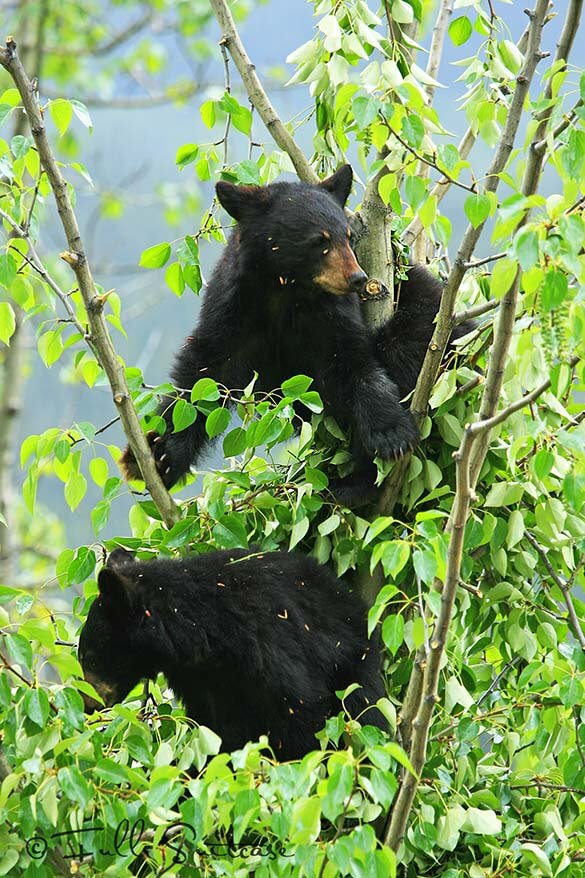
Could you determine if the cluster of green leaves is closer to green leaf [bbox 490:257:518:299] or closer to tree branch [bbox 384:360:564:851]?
tree branch [bbox 384:360:564:851]

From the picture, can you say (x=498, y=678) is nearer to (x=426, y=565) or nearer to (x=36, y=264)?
(x=426, y=565)

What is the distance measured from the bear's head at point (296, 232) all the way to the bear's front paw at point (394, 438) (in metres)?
0.47

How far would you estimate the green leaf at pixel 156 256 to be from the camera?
3.14m

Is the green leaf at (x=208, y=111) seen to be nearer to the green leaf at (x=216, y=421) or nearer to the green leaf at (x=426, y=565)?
the green leaf at (x=216, y=421)

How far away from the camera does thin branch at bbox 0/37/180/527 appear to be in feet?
8.39

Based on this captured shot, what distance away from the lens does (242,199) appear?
3.68m

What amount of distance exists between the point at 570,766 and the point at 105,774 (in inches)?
41.8

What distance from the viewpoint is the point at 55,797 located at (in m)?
2.09

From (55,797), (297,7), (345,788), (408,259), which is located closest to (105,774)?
(55,797)

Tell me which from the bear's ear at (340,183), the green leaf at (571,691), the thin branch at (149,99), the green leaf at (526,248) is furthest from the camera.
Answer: the thin branch at (149,99)

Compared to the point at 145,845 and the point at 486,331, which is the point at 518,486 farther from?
the point at 145,845

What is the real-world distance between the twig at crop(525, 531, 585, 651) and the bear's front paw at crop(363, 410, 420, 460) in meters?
0.38

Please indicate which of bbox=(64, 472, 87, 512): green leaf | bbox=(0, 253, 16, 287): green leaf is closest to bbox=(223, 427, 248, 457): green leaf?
bbox=(64, 472, 87, 512): green leaf

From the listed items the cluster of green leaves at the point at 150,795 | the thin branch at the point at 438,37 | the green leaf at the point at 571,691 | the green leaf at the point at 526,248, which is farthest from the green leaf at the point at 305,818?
the thin branch at the point at 438,37
